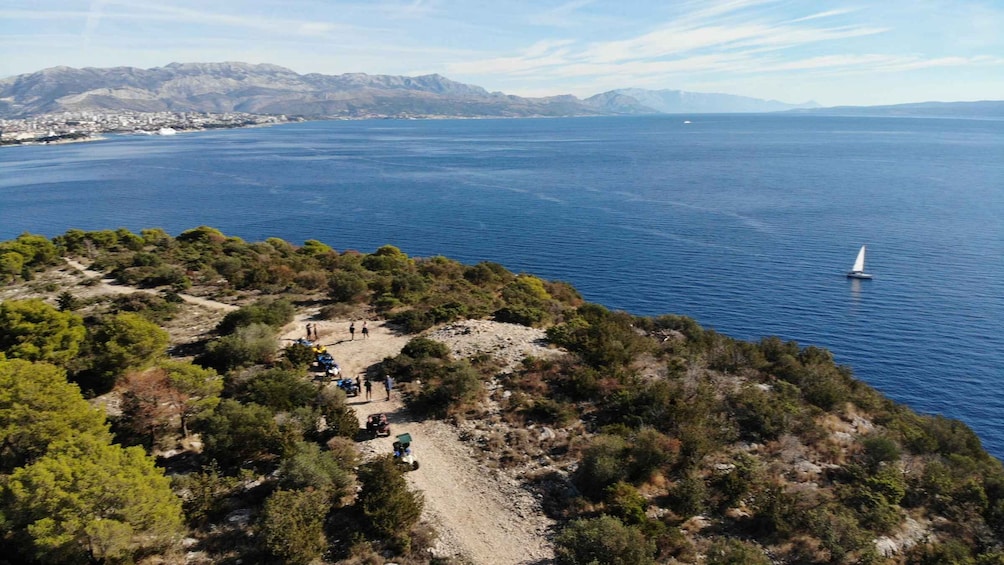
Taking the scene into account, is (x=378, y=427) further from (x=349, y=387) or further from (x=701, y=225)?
(x=701, y=225)

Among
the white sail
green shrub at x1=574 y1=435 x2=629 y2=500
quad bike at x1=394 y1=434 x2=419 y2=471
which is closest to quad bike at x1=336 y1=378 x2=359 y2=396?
quad bike at x1=394 y1=434 x2=419 y2=471

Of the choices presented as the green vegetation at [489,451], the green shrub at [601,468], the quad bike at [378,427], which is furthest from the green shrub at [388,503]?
the green shrub at [601,468]

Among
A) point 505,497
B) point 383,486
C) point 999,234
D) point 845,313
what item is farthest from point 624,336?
point 999,234

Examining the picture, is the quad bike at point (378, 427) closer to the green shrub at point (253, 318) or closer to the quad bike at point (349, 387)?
the quad bike at point (349, 387)

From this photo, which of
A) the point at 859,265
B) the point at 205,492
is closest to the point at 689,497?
the point at 205,492

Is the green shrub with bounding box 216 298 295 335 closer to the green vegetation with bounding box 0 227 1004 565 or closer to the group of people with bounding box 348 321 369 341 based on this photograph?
the green vegetation with bounding box 0 227 1004 565

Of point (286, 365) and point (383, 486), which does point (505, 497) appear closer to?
point (383, 486)
